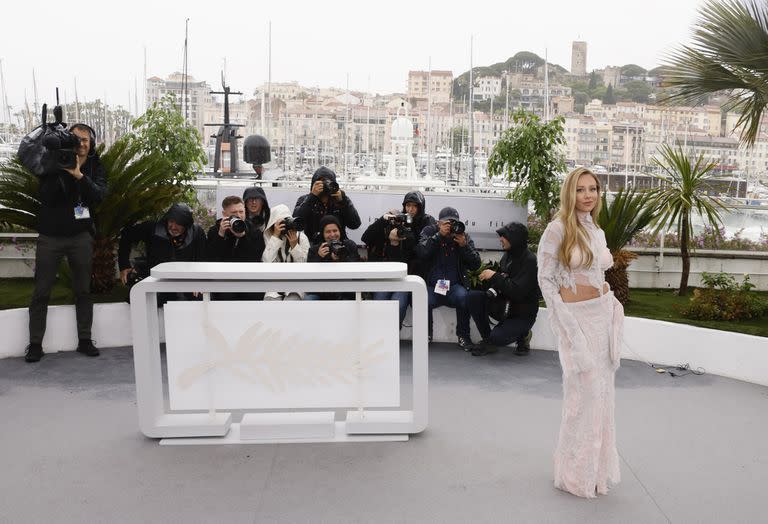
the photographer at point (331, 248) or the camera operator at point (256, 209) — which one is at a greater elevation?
the camera operator at point (256, 209)

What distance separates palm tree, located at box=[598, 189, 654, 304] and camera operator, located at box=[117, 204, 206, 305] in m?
3.59

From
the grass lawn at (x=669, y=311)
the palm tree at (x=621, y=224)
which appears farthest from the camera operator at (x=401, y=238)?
the grass lawn at (x=669, y=311)

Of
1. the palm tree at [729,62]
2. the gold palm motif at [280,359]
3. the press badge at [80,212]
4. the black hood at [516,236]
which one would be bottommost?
the gold palm motif at [280,359]

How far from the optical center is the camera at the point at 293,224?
629cm

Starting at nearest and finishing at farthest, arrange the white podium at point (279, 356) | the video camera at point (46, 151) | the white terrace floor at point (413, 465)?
1. the white terrace floor at point (413, 465)
2. the white podium at point (279, 356)
3. the video camera at point (46, 151)

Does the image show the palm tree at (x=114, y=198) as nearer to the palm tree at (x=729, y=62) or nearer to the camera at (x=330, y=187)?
the camera at (x=330, y=187)

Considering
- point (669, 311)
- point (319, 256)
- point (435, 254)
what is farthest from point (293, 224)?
point (669, 311)

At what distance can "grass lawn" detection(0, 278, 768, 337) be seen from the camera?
681 cm

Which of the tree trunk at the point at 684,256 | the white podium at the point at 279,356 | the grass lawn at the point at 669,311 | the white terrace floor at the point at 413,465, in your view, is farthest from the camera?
the tree trunk at the point at 684,256

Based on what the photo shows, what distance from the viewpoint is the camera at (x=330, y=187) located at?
273 inches

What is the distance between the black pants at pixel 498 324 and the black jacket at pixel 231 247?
5.79ft

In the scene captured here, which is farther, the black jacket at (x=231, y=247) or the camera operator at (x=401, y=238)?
the camera operator at (x=401, y=238)

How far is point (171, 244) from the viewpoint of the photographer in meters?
6.61

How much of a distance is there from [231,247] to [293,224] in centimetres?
67
